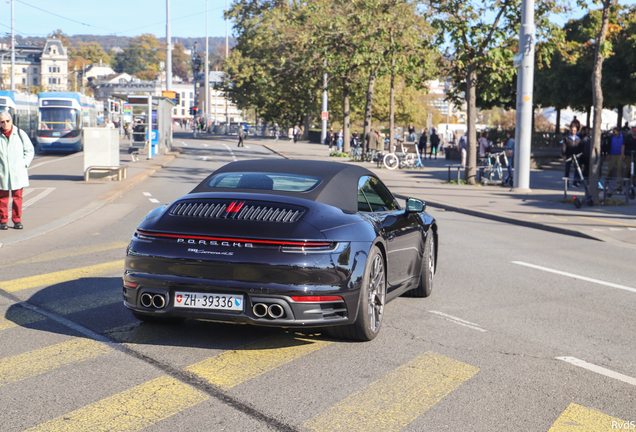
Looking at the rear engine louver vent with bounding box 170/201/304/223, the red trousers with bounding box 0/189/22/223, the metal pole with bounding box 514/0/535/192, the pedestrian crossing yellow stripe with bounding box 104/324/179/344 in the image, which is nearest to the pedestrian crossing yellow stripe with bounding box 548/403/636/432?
the rear engine louver vent with bounding box 170/201/304/223

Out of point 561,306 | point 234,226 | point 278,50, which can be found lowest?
point 561,306

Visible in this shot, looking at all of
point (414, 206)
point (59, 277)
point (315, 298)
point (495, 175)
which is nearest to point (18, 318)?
point (59, 277)

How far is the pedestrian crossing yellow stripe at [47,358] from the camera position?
183 inches

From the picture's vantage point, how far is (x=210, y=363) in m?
4.91

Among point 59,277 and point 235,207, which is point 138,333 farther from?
point 59,277

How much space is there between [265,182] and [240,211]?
682 mm

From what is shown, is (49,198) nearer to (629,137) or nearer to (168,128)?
(629,137)

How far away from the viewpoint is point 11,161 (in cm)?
1109

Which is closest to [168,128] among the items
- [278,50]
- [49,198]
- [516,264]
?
[278,50]

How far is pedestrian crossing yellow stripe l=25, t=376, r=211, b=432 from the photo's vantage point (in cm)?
376

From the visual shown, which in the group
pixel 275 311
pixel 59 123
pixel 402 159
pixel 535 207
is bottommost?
pixel 535 207

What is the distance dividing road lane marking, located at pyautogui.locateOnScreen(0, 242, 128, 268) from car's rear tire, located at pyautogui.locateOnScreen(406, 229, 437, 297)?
15.6ft

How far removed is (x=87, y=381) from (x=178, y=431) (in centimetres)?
105

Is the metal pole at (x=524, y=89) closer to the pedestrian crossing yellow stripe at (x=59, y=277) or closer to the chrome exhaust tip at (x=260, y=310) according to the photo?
the pedestrian crossing yellow stripe at (x=59, y=277)
